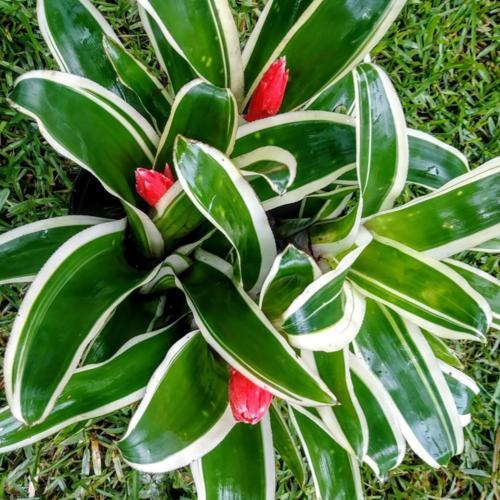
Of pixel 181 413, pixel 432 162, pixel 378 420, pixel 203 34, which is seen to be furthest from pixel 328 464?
pixel 203 34

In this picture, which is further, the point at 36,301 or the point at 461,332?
the point at 461,332

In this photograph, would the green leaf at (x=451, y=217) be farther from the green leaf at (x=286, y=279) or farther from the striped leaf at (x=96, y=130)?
→ the striped leaf at (x=96, y=130)

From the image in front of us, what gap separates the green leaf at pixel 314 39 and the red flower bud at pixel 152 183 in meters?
0.18

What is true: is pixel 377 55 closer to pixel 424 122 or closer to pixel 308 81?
pixel 424 122

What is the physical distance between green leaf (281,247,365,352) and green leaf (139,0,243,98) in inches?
Answer: 11.4

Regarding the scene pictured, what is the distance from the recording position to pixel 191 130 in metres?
0.71

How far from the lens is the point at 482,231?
2.36ft

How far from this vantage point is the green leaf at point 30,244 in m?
0.76

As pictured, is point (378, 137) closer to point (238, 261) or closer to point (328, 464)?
point (238, 261)

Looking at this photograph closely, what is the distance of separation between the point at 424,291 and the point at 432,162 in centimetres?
26

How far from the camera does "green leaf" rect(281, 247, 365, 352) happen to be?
62cm

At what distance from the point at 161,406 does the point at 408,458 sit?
0.86m

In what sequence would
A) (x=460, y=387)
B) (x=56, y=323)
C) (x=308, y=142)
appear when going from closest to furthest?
1. (x=56, y=323)
2. (x=308, y=142)
3. (x=460, y=387)

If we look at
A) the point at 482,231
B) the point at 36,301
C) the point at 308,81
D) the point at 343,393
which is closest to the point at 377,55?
the point at 308,81
